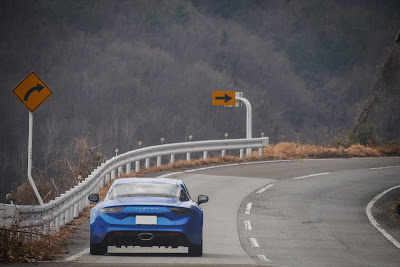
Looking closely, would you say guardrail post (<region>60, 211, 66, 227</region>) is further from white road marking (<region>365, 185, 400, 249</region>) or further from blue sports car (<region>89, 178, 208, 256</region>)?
white road marking (<region>365, 185, 400, 249</region>)

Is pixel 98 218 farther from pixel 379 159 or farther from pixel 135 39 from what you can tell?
pixel 135 39

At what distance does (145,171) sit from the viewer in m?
28.5

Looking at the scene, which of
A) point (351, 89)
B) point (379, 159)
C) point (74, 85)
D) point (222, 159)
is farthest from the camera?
point (74, 85)

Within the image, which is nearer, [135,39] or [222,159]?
[222,159]

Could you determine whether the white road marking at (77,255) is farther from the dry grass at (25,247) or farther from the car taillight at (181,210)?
the car taillight at (181,210)

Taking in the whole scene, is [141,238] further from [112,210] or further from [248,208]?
[248,208]

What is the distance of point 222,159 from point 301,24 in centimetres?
11085

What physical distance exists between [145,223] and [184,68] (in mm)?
127603

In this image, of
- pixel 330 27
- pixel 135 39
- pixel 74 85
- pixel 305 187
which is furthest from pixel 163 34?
pixel 305 187

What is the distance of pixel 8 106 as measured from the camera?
13275 cm

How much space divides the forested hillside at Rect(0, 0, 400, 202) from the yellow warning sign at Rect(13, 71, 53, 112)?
9590 centimetres

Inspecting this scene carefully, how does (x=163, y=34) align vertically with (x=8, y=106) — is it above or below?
above

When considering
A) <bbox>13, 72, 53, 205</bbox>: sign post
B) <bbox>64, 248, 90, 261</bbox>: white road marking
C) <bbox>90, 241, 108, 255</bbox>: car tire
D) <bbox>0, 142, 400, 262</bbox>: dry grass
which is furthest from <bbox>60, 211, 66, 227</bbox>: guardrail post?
<bbox>90, 241, 108, 255</bbox>: car tire

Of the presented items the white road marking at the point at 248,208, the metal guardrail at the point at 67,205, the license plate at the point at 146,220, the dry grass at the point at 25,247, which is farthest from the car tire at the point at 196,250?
the white road marking at the point at 248,208
